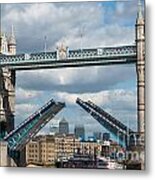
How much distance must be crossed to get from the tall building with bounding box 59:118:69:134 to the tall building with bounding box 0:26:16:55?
427 mm

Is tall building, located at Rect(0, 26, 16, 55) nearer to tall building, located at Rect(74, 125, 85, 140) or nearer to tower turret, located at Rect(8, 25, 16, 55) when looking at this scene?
tower turret, located at Rect(8, 25, 16, 55)

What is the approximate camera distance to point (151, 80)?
251cm

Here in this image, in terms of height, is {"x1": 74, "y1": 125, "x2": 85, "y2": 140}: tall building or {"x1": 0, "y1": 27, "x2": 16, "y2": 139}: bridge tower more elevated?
{"x1": 0, "y1": 27, "x2": 16, "y2": 139}: bridge tower

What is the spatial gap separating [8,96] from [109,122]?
53 centimetres

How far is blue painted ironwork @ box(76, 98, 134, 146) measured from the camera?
257 cm

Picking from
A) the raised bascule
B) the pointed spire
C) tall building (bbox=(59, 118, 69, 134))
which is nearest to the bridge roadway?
the raised bascule

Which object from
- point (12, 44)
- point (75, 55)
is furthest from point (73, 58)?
point (12, 44)

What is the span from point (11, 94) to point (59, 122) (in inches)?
11.2

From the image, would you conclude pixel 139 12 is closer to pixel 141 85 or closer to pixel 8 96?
pixel 141 85

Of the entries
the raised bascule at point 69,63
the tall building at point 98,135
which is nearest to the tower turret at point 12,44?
the raised bascule at point 69,63

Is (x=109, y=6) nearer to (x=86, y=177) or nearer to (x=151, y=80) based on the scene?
(x=151, y=80)

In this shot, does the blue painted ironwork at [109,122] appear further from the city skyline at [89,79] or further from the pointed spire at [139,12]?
the pointed spire at [139,12]

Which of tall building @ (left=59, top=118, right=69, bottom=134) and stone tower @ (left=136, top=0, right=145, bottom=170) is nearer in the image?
stone tower @ (left=136, top=0, right=145, bottom=170)

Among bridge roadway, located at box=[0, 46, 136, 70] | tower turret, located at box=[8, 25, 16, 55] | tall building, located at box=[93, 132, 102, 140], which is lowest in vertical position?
tall building, located at box=[93, 132, 102, 140]
